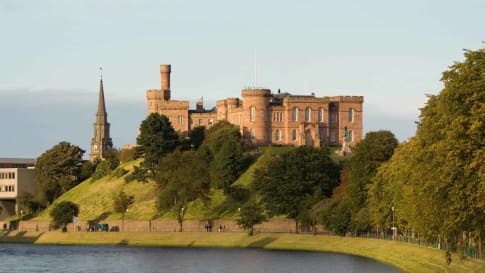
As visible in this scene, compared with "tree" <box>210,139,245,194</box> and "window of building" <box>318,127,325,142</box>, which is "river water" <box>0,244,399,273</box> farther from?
"window of building" <box>318,127,325,142</box>

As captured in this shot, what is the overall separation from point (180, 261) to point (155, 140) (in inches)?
2758

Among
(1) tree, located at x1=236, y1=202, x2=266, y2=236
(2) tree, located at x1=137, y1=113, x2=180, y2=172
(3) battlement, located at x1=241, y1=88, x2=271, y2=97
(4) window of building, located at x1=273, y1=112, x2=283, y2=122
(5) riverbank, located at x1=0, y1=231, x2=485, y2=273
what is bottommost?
(5) riverbank, located at x1=0, y1=231, x2=485, y2=273

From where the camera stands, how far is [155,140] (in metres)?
186

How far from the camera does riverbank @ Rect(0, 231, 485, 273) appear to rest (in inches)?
3642

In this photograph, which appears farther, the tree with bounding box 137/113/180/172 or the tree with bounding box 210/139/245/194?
the tree with bounding box 137/113/180/172

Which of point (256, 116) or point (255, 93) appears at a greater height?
point (255, 93)

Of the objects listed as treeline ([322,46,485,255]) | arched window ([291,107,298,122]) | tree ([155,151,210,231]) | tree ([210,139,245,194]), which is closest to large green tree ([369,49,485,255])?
treeline ([322,46,485,255])

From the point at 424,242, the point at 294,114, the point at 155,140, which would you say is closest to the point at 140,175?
the point at 155,140

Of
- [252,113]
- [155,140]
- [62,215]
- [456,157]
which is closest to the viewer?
[456,157]

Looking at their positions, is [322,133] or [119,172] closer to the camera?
[119,172]

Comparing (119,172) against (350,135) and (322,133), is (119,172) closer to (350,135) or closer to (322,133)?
(322,133)

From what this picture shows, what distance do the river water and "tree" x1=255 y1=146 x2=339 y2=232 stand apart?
1792 centimetres

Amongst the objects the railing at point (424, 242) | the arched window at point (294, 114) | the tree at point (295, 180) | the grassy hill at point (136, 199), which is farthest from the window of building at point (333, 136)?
the railing at point (424, 242)

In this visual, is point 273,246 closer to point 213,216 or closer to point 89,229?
point 213,216
